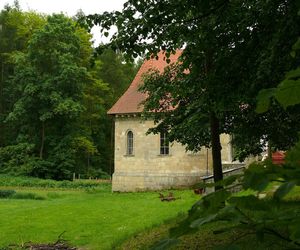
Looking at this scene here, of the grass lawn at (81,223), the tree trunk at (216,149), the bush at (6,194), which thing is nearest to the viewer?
the tree trunk at (216,149)

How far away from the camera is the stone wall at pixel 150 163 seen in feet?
101

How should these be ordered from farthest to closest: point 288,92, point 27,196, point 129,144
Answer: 1. point 129,144
2. point 27,196
3. point 288,92

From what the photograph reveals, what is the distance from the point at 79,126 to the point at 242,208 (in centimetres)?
4723

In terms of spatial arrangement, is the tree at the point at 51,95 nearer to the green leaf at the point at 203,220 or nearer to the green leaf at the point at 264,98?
the green leaf at the point at 264,98

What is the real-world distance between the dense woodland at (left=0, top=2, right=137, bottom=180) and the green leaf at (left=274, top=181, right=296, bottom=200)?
39491 millimetres

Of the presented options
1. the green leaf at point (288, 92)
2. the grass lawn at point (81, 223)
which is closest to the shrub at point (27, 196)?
the grass lawn at point (81, 223)

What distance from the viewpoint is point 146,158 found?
106 feet

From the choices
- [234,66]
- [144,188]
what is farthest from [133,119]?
[234,66]

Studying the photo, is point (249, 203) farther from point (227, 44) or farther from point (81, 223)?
Answer: point (81, 223)

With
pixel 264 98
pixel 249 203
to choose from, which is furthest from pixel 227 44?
pixel 249 203

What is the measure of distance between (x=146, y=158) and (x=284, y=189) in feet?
103

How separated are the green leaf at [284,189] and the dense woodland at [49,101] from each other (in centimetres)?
3949

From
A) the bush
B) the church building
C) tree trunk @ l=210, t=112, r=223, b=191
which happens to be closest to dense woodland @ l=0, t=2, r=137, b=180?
the church building

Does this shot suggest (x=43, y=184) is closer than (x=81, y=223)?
No
